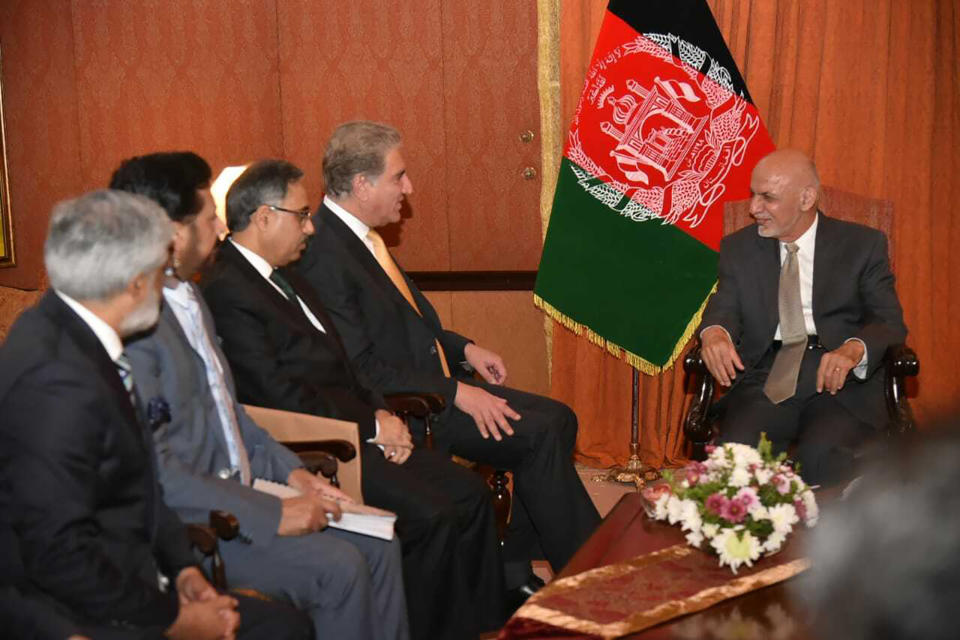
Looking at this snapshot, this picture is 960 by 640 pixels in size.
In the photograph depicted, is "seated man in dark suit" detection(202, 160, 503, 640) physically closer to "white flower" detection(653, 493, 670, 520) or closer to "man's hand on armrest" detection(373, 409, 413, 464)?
"man's hand on armrest" detection(373, 409, 413, 464)

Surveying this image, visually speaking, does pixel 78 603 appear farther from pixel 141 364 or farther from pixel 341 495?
pixel 341 495

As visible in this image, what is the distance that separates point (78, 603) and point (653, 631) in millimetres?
1311

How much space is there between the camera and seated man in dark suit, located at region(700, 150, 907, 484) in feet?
13.8

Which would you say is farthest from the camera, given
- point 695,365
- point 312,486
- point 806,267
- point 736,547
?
point 806,267

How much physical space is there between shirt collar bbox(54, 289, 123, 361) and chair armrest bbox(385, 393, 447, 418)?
1572mm

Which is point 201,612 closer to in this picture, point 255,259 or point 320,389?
point 320,389

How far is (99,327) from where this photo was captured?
8.31 feet

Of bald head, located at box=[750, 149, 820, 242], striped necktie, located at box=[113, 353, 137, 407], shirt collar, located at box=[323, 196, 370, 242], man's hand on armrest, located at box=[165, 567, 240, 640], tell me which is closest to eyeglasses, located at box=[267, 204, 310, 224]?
shirt collar, located at box=[323, 196, 370, 242]

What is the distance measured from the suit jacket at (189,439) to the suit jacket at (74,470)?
1.13 feet

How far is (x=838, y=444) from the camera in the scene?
407 cm

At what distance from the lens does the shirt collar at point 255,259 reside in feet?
11.9

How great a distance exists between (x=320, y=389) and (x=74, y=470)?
1400 mm

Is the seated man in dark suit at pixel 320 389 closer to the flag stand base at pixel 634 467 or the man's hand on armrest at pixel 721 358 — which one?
the man's hand on armrest at pixel 721 358

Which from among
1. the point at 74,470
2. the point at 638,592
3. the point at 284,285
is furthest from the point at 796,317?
the point at 74,470
